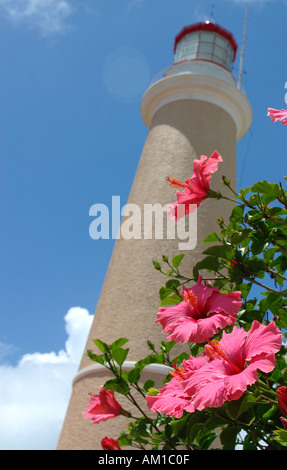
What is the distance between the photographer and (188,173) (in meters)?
6.22

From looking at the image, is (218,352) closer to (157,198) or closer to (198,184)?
(198,184)

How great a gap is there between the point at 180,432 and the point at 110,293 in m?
3.93

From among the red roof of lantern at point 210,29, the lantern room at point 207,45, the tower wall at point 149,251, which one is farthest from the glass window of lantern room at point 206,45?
the tower wall at point 149,251

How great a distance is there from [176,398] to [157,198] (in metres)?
4.86

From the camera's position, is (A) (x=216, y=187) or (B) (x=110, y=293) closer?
(B) (x=110, y=293)

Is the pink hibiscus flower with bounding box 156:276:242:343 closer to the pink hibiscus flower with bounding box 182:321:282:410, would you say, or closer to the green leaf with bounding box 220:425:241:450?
the pink hibiscus flower with bounding box 182:321:282:410

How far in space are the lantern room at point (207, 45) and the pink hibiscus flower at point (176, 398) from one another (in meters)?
8.24

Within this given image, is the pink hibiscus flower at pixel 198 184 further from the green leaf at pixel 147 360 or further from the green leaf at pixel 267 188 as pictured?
the green leaf at pixel 147 360

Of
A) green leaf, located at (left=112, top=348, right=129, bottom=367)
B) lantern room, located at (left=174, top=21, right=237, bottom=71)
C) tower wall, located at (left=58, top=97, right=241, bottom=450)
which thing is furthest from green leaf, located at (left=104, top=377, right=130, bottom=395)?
lantern room, located at (left=174, top=21, right=237, bottom=71)

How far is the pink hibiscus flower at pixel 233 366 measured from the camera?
1.09 meters

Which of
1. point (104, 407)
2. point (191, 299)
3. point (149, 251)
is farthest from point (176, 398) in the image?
point (149, 251)
